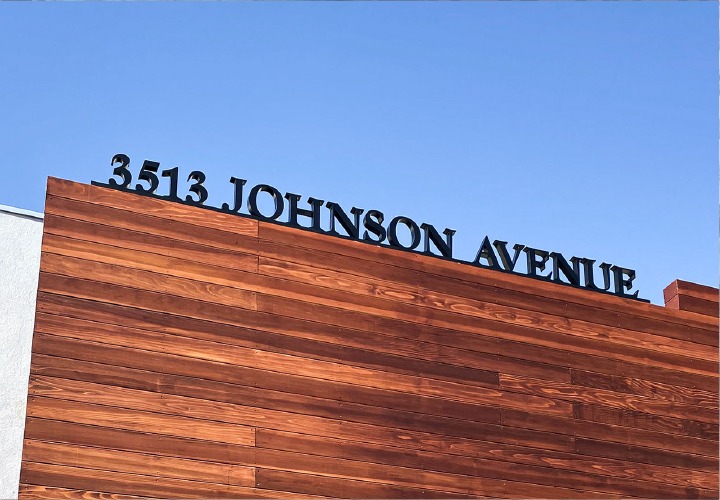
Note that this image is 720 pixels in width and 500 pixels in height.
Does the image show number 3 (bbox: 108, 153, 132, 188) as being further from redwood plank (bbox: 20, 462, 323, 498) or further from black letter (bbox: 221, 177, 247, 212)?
redwood plank (bbox: 20, 462, 323, 498)

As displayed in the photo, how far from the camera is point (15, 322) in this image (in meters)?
8.39

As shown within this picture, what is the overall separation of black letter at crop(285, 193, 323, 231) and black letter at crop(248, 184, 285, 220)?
0.08 metres

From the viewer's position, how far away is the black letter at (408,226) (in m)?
9.96

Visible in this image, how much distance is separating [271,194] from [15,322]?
2363mm

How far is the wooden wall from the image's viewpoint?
8344mm

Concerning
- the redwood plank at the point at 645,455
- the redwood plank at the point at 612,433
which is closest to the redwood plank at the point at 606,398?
the redwood plank at the point at 612,433

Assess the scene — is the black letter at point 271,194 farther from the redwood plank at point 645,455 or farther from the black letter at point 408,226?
the redwood plank at point 645,455

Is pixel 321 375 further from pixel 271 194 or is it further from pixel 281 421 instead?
pixel 271 194

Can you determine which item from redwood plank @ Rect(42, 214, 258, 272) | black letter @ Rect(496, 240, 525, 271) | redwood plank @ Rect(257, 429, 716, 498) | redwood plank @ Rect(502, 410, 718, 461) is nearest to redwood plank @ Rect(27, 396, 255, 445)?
redwood plank @ Rect(257, 429, 716, 498)

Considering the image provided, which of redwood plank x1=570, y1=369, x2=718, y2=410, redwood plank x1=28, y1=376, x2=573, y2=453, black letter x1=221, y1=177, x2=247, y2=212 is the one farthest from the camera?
redwood plank x1=570, y1=369, x2=718, y2=410

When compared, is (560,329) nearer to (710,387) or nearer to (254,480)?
(710,387)

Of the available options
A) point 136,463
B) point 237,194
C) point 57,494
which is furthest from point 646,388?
point 57,494

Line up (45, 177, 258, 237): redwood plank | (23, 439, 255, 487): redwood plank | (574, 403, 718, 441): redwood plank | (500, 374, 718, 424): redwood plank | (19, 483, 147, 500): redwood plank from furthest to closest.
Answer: (574, 403, 718, 441): redwood plank < (500, 374, 718, 424): redwood plank < (45, 177, 258, 237): redwood plank < (23, 439, 255, 487): redwood plank < (19, 483, 147, 500): redwood plank

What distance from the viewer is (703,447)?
10.5 metres
